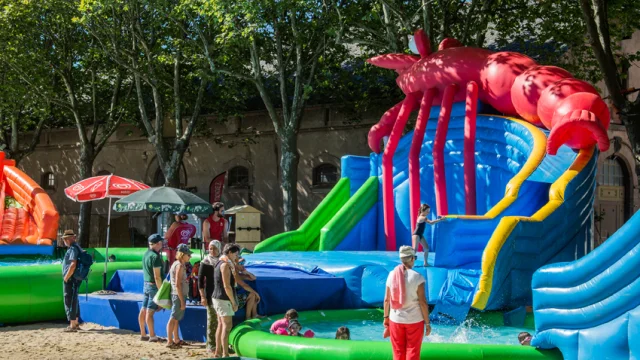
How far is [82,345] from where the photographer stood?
1171 cm

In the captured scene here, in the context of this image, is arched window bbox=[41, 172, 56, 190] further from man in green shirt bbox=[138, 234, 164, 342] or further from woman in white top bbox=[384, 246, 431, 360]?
woman in white top bbox=[384, 246, 431, 360]

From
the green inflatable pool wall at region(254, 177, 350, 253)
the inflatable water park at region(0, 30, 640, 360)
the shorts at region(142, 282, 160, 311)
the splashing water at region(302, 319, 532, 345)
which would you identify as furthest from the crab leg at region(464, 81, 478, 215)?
the shorts at region(142, 282, 160, 311)

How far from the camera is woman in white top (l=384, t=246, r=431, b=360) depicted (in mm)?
7812

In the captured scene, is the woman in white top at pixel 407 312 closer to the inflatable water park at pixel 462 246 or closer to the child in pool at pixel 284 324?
the inflatable water park at pixel 462 246

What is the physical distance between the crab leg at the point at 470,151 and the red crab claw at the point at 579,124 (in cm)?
217

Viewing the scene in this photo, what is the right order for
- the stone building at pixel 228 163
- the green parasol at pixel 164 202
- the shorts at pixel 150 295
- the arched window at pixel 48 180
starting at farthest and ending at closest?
the arched window at pixel 48 180 < the stone building at pixel 228 163 < the green parasol at pixel 164 202 < the shorts at pixel 150 295

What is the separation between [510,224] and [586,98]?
268cm

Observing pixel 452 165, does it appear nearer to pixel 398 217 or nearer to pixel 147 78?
pixel 398 217

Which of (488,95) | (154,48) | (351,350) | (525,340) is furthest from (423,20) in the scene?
(351,350)

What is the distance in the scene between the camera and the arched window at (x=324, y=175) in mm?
28234

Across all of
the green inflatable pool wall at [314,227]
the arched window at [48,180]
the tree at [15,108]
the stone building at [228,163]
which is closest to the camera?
the green inflatable pool wall at [314,227]

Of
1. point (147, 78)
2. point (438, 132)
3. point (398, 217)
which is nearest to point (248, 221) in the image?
point (147, 78)

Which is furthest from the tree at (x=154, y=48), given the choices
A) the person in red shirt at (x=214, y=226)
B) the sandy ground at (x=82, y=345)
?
the sandy ground at (x=82, y=345)

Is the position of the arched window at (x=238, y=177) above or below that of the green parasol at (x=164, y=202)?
above
